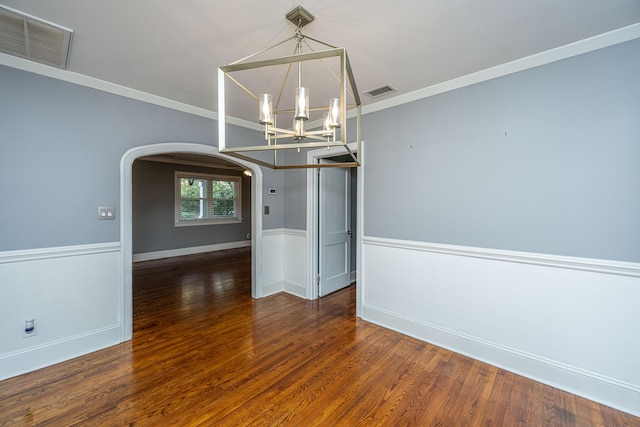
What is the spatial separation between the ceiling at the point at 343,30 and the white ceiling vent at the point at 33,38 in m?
0.06

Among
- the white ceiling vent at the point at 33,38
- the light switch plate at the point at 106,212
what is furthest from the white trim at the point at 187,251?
the white ceiling vent at the point at 33,38

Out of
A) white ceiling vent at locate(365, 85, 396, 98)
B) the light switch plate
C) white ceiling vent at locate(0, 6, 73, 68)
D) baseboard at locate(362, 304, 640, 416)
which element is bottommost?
baseboard at locate(362, 304, 640, 416)

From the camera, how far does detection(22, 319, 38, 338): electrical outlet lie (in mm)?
2246

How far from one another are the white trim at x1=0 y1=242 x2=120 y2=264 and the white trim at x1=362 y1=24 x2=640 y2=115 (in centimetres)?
326

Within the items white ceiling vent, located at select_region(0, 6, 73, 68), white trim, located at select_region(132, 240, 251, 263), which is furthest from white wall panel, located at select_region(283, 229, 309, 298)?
white trim, located at select_region(132, 240, 251, 263)

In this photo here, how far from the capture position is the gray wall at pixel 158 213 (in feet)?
21.2

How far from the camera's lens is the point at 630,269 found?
1852mm

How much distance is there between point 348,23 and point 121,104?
237cm

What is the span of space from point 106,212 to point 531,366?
4035 mm

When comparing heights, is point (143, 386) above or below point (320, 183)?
below

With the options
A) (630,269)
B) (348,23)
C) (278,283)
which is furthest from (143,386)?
(630,269)

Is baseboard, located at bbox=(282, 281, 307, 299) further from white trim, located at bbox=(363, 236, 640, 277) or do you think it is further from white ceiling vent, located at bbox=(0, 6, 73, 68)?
white ceiling vent, located at bbox=(0, 6, 73, 68)

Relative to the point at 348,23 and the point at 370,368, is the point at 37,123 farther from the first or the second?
the point at 370,368

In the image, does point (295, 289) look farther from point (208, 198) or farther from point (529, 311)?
point (208, 198)
